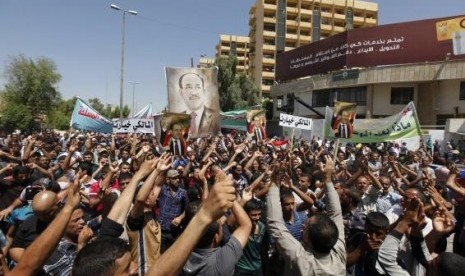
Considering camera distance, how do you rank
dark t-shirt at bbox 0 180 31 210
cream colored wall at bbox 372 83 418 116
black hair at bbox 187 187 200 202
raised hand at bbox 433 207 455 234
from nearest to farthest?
raised hand at bbox 433 207 455 234 → black hair at bbox 187 187 200 202 → dark t-shirt at bbox 0 180 31 210 → cream colored wall at bbox 372 83 418 116

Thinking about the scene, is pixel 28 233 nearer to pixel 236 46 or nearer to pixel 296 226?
pixel 296 226

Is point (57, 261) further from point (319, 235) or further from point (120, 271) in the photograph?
point (319, 235)

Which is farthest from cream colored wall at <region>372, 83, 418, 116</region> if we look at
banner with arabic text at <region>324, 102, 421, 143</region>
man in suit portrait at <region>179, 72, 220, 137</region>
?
man in suit portrait at <region>179, 72, 220, 137</region>

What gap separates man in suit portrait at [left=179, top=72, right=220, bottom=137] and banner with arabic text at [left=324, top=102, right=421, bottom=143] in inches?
165

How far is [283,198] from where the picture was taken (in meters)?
3.97

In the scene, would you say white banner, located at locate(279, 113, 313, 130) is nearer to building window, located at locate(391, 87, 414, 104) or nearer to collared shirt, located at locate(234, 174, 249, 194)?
collared shirt, located at locate(234, 174, 249, 194)

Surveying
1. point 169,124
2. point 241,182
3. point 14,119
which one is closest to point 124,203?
point 241,182

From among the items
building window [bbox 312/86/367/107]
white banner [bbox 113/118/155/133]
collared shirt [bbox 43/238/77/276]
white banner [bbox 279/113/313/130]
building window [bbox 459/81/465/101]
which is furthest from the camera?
building window [bbox 312/86/367/107]

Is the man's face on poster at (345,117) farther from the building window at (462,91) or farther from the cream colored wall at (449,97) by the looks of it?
the building window at (462,91)

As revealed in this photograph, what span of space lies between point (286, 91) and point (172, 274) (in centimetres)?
3957

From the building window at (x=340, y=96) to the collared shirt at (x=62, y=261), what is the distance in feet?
105

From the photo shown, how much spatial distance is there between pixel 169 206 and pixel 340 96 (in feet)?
102

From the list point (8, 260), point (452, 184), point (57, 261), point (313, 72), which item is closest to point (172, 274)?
point (57, 261)

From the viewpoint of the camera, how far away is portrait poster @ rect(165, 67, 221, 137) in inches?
307
